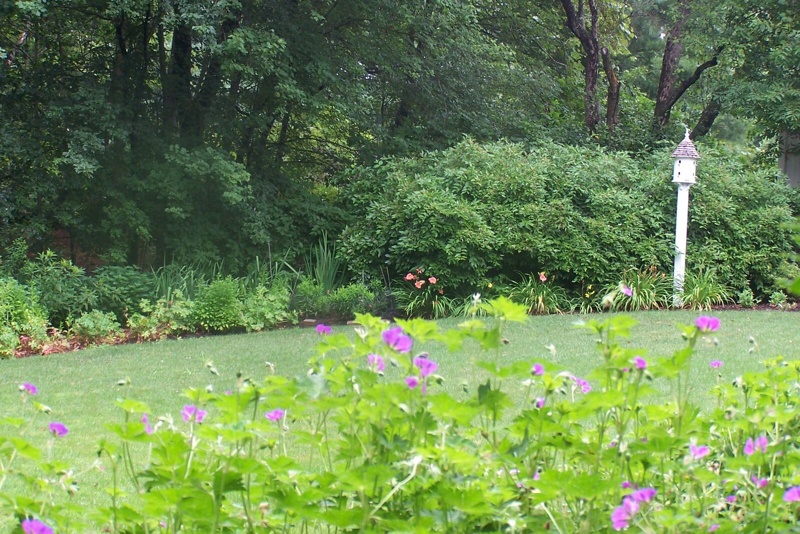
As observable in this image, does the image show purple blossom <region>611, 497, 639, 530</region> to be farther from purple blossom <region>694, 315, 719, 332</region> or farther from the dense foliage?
the dense foliage

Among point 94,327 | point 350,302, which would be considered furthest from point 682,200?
point 94,327

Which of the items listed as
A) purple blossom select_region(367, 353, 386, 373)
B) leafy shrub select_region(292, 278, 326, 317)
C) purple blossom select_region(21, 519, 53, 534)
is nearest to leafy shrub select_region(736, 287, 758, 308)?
leafy shrub select_region(292, 278, 326, 317)

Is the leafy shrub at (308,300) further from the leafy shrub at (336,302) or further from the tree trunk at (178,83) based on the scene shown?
the tree trunk at (178,83)

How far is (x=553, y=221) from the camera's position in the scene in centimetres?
908

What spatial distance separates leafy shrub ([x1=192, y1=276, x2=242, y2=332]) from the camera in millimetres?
7957

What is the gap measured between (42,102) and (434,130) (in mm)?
5475

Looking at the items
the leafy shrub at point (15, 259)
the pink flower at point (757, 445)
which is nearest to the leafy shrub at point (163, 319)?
the leafy shrub at point (15, 259)

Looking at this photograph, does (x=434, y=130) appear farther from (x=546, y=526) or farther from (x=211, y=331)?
(x=546, y=526)

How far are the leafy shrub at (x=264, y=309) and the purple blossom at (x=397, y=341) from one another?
6610 mm

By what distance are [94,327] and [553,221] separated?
202 inches

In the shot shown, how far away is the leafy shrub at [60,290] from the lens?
7.85 meters

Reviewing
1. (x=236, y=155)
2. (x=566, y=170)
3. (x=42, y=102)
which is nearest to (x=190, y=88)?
(x=236, y=155)

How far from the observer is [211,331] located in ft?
26.7

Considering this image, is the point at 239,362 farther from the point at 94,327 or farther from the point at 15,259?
the point at 15,259
